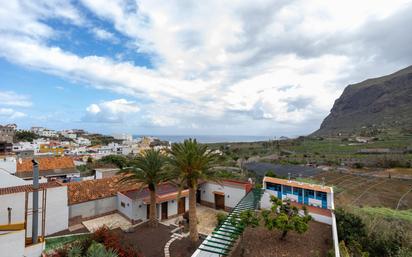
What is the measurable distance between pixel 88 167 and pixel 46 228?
3056 cm

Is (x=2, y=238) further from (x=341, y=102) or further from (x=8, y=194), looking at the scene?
(x=341, y=102)

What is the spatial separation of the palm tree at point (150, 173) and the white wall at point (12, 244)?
7.95 m

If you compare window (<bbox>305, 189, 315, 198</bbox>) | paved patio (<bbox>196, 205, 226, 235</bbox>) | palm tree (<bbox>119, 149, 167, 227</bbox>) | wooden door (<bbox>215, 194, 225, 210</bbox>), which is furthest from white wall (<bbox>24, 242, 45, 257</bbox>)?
window (<bbox>305, 189, 315, 198</bbox>)

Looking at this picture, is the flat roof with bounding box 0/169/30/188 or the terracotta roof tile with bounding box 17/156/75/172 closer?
the flat roof with bounding box 0/169/30/188

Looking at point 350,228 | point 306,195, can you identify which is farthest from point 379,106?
point 350,228

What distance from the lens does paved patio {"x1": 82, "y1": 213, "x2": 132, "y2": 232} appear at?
19.0m

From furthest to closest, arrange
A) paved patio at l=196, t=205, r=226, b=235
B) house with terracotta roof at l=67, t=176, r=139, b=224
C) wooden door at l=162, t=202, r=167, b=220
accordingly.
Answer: wooden door at l=162, t=202, r=167, b=220
house with terracotta roof at l=67, t=176, r=139, b=224
paved patio at l=196, t=205, r=226, b=235

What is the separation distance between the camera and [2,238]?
10.7 m

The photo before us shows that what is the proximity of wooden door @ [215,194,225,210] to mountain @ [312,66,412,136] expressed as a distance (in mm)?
81388

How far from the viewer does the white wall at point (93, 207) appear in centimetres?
1970

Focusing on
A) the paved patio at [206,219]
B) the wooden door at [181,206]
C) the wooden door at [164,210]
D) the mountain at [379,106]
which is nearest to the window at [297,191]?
the paved patio at [206,219]

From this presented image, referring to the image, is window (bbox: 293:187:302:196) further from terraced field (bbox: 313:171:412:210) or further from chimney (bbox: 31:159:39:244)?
chimney (bbox: 31:159:39:244)

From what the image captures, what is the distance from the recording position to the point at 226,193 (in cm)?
2261

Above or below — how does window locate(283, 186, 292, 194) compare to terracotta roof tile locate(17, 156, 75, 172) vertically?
below
